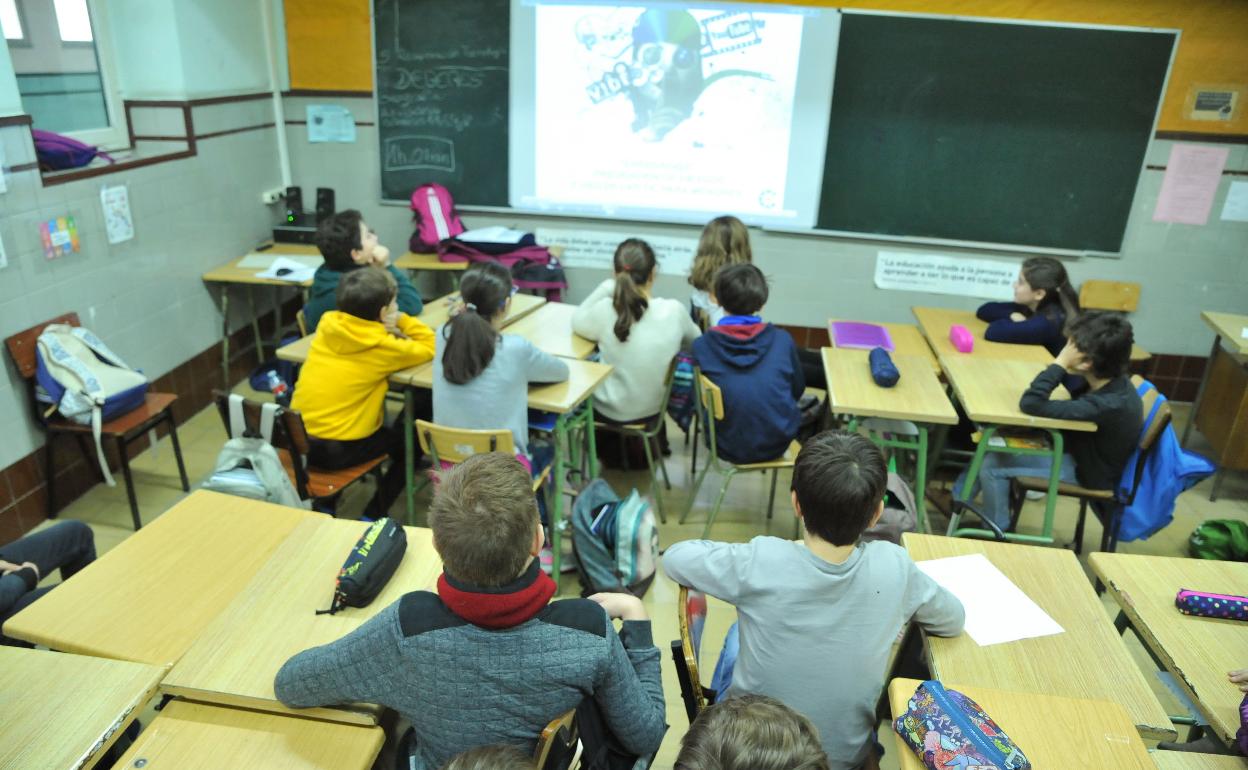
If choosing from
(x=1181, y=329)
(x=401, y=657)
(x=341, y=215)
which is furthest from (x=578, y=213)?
(x=401, y=657)

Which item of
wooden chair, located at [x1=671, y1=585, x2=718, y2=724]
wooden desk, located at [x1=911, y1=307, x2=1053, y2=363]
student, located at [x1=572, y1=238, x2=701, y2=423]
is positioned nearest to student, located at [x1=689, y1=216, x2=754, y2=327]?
student, located at [x1=572, y1=238, x2=701, y2=423]

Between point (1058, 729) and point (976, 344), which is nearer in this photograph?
point (1058, 729)

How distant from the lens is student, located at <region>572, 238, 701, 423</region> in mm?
3234

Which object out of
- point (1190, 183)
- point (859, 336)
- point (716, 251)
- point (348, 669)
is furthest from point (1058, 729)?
point (1190, 183)

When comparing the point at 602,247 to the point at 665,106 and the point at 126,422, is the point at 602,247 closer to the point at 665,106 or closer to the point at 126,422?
the point at 665,106

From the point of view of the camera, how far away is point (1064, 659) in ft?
5.41

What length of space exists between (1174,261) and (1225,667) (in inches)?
154

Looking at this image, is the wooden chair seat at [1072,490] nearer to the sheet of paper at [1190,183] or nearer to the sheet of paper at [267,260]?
the sheet of paper at [1190,183]

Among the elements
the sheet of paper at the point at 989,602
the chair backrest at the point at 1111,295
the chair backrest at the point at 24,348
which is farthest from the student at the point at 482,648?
the chair backrest at the point at 1111,295

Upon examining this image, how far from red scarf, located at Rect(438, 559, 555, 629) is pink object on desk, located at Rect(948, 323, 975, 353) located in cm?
282

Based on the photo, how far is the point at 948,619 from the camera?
5.43 ft

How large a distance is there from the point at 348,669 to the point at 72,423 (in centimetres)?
252

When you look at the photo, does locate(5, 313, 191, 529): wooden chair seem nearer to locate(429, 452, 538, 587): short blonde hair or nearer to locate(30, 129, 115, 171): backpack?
locate(30, 129, 115, 171): backpack

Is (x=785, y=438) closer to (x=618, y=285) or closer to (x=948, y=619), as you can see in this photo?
(x=618, y=285)
